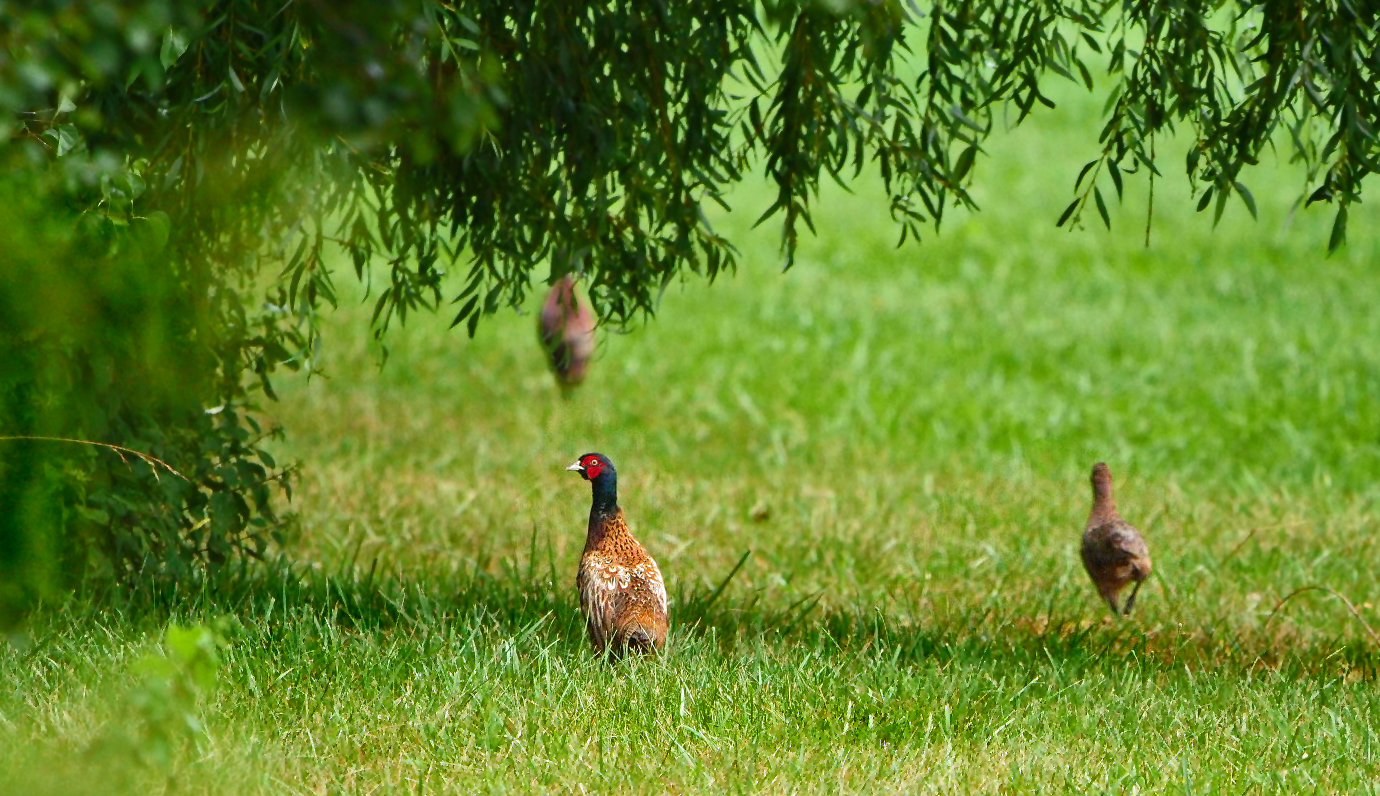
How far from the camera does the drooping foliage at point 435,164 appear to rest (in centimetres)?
445

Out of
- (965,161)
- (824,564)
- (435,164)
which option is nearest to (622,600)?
(435,164)

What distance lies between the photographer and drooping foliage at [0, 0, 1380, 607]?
4453 mm

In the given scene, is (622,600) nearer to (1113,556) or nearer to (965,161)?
(965,161)

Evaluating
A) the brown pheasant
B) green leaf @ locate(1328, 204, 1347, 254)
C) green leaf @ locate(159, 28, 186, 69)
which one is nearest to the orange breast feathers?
the brown pheasant

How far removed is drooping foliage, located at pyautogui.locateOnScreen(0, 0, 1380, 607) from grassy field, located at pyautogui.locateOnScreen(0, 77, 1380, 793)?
1.50 ft

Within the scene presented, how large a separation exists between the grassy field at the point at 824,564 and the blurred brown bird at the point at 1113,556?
0.49 ft

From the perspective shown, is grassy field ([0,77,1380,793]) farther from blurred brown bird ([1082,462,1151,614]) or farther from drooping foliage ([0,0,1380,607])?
drooping foliage ([0,0,1380,607])

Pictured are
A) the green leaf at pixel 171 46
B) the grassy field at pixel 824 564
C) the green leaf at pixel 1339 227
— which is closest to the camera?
the green leaf at pixel 171 46

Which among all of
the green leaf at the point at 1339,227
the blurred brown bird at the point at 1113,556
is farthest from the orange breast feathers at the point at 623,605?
the green leaf at the point at 1339,227

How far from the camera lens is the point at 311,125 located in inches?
89.0

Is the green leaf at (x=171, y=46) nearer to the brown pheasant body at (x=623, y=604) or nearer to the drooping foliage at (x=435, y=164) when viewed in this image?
the drooping foliage at (x=435, y=164)

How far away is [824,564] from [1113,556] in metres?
1.51

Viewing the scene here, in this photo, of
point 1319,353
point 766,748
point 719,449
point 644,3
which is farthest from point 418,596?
point 1319,353

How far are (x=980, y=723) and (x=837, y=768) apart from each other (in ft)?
1.98
